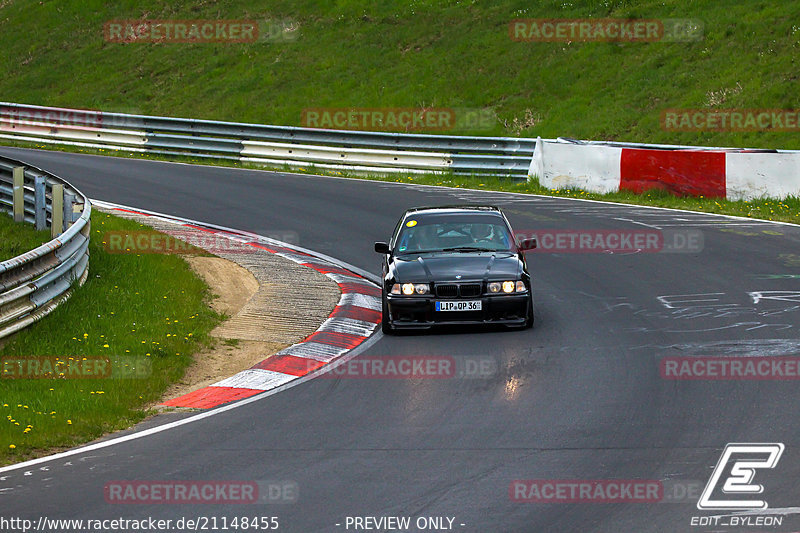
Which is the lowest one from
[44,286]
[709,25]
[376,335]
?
[376,335]

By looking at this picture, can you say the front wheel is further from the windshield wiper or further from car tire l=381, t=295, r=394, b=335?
car tire l=381, t=295, r=394, b=335

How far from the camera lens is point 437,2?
39.1 metres

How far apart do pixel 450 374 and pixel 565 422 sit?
194 centimetres

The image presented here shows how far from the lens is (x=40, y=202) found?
16703mm

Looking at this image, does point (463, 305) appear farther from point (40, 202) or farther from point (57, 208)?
point (40, 202)

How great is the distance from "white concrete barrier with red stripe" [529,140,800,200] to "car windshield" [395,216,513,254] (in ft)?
29.6

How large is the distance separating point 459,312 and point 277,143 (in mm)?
18114

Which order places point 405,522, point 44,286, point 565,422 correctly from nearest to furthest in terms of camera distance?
point 405,522
point 565,422
point 44,286

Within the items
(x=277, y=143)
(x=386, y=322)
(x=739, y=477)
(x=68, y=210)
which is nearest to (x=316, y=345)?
(x=386, y=322)

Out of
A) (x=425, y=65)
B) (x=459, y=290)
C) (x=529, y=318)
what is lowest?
(x=529, y=318)

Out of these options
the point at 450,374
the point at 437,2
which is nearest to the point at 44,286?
the point at 450,374

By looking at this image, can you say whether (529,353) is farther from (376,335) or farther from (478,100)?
(478,100)

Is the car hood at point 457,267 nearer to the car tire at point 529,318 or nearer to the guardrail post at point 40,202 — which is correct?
the car tire at point 529,318

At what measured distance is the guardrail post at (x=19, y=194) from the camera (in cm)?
1734
